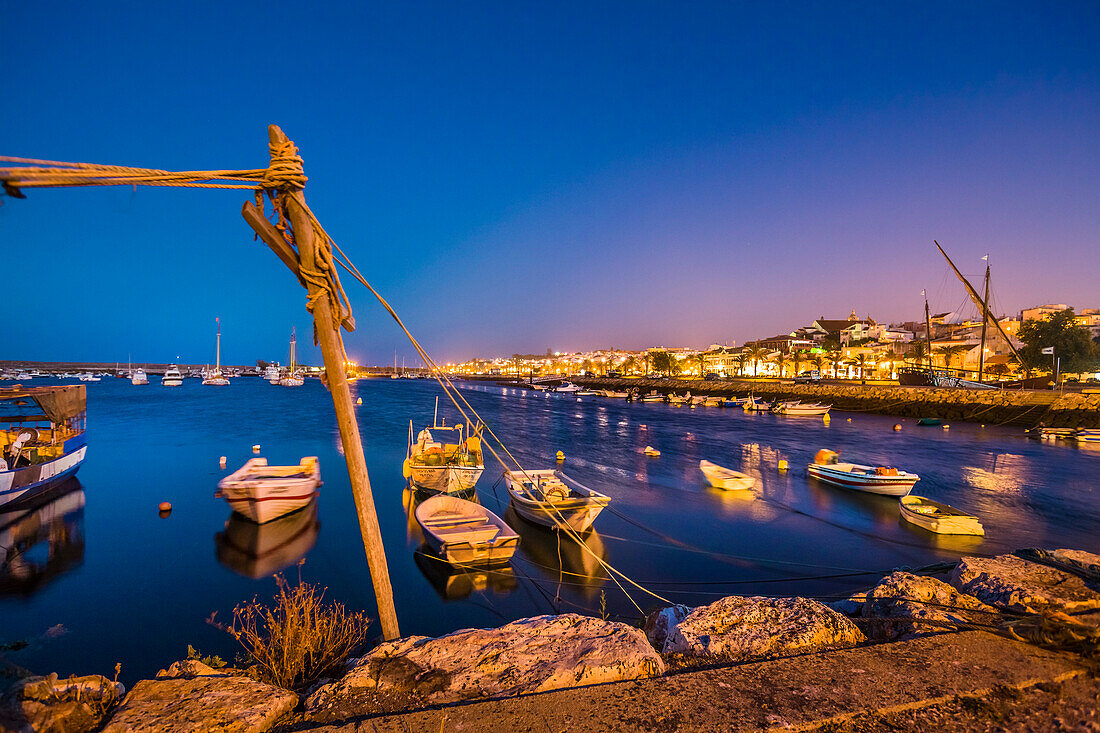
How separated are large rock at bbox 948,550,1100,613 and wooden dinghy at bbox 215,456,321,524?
14869mm

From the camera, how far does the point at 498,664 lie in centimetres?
315

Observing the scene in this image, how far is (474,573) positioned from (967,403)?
5197cm

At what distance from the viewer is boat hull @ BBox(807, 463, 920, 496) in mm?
15648

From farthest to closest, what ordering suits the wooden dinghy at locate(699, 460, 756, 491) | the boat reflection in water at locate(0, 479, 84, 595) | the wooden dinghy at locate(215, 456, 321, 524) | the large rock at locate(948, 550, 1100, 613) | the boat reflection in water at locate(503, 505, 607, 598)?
the wooden dinghy at locate(699, 460, 756, 491) < the wooden dinghy at locate(215, 456, 321, 524) < the boat reflection in water at locate(0, 479, 84, 595) < the boat reflection in water at locate(503, 505, 607, 598) < the large rock at locate(948, 550, 1100, 613)

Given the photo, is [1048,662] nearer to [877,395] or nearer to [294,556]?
[294,556]

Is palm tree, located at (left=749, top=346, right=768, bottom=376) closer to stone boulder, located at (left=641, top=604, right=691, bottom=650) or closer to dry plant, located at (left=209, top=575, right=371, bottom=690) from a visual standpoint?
stone boulder, located at (left=641, top=604, right=691, bottom=650)

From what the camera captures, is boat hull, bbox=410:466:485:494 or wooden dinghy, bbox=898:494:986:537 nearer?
wooden dinghy, bbox=898:494:986:537

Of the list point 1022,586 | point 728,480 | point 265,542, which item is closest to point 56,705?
point 1022,586

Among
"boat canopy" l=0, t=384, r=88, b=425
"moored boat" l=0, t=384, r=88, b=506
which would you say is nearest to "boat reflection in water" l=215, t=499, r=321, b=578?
"moored boat" l=0, t=384, r=88, b=506

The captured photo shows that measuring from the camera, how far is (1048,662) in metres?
3.02

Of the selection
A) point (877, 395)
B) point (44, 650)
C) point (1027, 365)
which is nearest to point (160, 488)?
point (44, 650)

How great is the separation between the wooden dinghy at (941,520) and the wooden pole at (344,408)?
48.8 feet

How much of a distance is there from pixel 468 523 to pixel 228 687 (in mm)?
7633

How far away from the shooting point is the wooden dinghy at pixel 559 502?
1141cm
